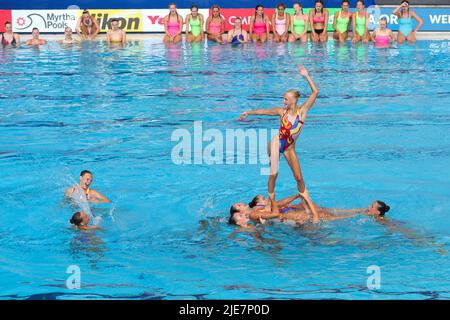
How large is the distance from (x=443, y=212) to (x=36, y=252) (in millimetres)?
3804

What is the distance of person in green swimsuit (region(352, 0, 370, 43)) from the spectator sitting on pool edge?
12.6 meters

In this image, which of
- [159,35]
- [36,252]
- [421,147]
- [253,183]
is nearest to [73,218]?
[36,252]

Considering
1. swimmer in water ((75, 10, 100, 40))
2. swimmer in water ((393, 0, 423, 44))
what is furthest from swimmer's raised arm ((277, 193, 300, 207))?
swimmer in water ((75, 10, 100, 40))

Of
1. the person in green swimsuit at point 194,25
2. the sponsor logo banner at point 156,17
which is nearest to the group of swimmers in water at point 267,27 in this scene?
the person in green swimsuit at point 194,25

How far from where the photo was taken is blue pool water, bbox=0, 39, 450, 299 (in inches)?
233

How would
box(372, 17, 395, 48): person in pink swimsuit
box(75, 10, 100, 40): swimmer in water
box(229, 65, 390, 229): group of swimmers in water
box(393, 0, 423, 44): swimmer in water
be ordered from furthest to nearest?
1. box(75, 10, 100, 40): swimmer in water
2. box(393, 0, 423, 44): swimmer in water
3. box(372, 17, 395, 48): person in pink swimsuit
4. box(229, 65, 390, 229): group of swimmers in water

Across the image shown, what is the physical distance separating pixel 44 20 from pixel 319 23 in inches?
290

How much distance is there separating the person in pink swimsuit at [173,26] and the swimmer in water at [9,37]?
370cm

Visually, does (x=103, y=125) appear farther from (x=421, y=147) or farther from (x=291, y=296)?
(x=291, y=296)

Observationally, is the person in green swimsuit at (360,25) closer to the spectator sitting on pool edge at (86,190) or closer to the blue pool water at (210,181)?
the blue pool water at (210,181)

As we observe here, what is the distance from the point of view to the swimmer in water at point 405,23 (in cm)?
Result: 1895

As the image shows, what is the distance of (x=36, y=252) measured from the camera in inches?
255

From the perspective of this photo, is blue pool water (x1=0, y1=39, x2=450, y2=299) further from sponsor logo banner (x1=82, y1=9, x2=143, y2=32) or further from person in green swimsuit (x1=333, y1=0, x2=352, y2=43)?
sponsor logo banner (x1=82, y1=9, x2=143, y2=32)

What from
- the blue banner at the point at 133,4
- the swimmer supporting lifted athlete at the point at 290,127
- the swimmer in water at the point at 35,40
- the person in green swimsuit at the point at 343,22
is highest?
the blue banner at the point at 133,4
